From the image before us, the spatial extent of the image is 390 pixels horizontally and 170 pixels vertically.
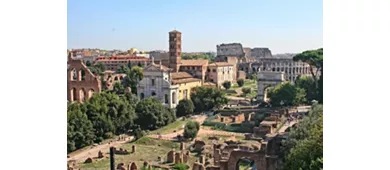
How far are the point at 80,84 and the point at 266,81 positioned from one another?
616 cm

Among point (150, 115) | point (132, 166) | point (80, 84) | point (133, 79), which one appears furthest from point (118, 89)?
point (132, 166)

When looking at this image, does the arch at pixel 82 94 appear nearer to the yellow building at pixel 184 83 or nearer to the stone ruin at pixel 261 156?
the yellow building at pixel 184 83

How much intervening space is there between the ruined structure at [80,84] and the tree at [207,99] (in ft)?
9.66

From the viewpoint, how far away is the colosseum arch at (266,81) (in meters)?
13.8

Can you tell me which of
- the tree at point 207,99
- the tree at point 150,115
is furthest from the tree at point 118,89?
the tree at point 150,115

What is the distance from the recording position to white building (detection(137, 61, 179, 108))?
42.7 feet

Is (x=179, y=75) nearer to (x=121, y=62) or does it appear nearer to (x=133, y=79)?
(x=133, y=79)

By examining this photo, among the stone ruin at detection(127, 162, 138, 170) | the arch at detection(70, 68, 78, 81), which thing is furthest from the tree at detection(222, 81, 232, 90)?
the stone ruin at detection(127, 162, 138, 170)

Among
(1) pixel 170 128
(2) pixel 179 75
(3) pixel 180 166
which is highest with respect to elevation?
(2) pixel 179 75

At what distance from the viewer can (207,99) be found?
12414 millimetres

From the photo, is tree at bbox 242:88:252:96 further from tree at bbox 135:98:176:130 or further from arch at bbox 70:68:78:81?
arch at bbox 70:68:78:81
